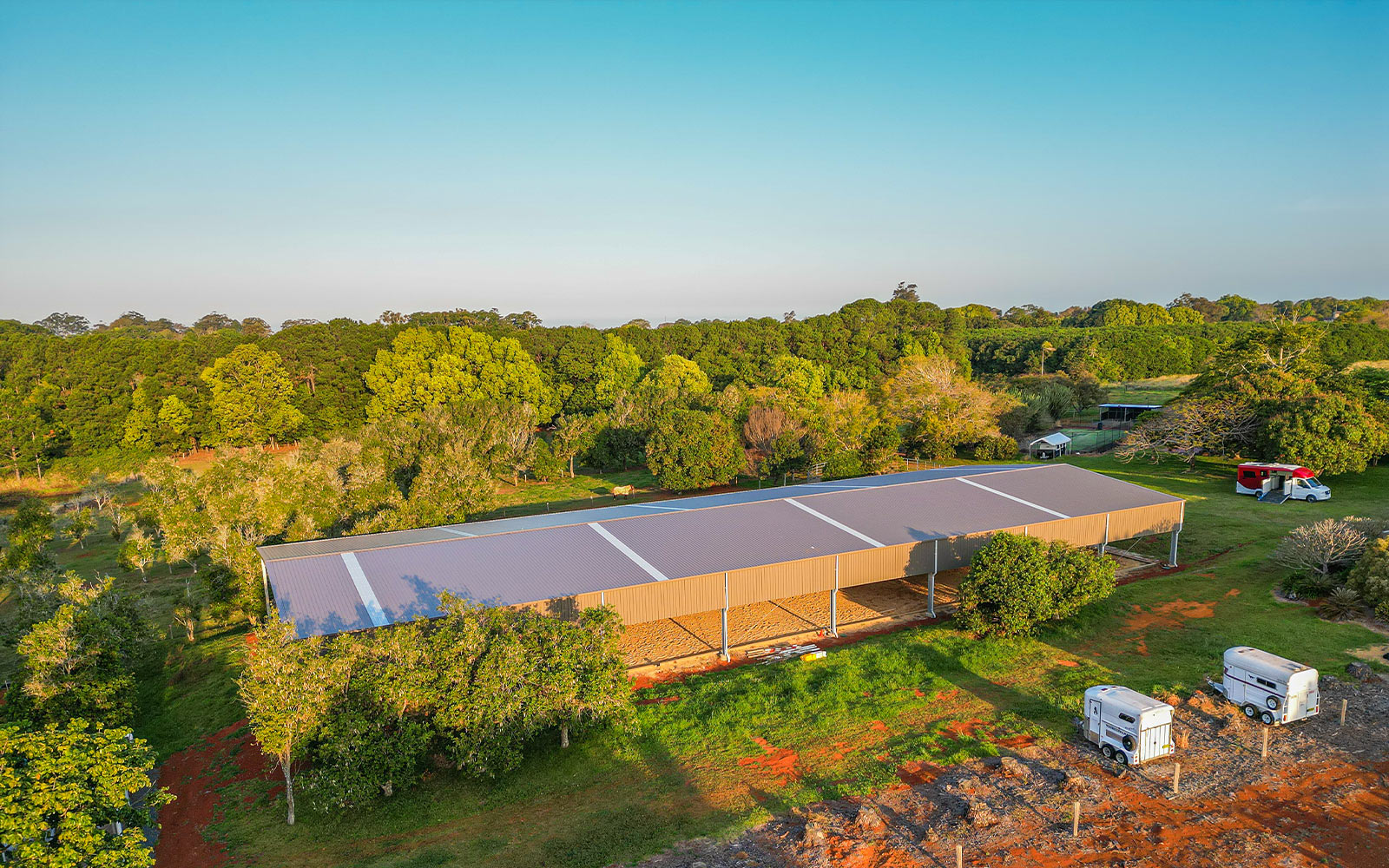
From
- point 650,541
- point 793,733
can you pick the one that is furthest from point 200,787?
point 793,733

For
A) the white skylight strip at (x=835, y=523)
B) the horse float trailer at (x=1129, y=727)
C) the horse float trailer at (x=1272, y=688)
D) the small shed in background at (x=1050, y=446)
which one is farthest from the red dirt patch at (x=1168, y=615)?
the small shed in background at (x=1050, y=446)

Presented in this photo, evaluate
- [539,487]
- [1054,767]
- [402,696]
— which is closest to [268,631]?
[402,696]

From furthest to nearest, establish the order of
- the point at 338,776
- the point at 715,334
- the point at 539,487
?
the point at 715,334 → the point at 539,487 → the point at 338,776

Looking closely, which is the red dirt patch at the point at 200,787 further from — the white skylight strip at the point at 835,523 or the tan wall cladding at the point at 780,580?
the white skylight strip at the point at 835,523

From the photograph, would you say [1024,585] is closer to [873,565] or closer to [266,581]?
[873,565]

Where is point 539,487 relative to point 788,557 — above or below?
below

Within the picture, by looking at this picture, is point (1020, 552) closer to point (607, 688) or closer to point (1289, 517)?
point (607, 688)

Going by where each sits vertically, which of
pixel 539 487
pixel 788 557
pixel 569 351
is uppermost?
pixel 569 351
